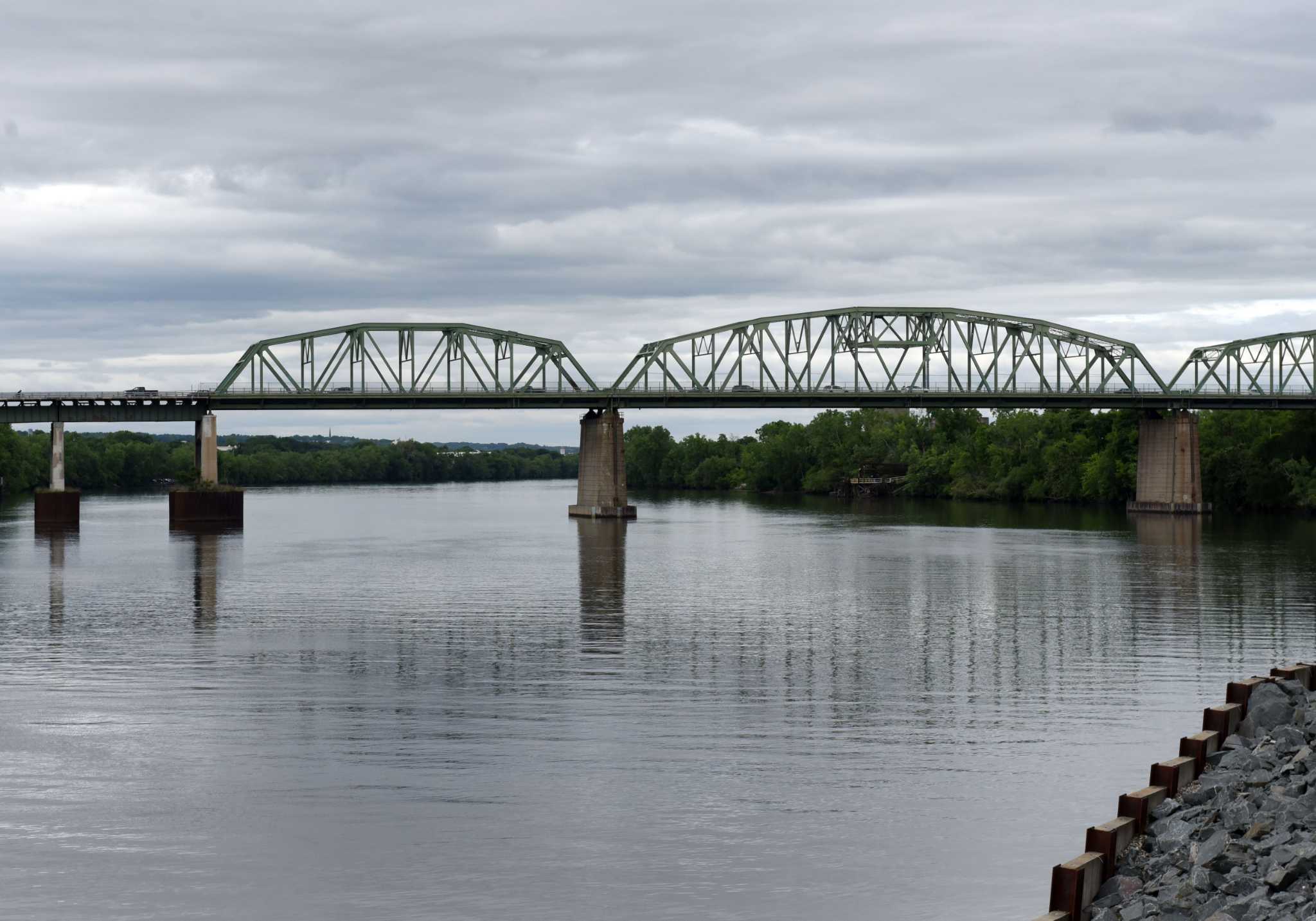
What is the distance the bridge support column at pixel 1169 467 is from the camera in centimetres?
13200

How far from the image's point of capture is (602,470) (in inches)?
4761

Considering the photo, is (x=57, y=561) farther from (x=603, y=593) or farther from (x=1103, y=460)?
(x=1103, y=460)

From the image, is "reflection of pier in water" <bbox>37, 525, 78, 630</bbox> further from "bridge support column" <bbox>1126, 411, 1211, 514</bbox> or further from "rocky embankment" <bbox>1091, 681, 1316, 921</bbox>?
"bridge support column" <bbox>1126, 411, 1211, 514</bbox>

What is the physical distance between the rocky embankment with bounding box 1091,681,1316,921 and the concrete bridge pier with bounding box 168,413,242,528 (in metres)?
92.9

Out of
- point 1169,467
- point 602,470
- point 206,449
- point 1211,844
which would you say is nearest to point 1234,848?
point 1211,844

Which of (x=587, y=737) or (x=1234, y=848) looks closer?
(x=1234, y=848)

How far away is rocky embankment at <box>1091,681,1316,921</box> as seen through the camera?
41.8 ft

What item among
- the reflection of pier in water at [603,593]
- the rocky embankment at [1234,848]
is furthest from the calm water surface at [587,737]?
the rocky embankment at [1234,848]

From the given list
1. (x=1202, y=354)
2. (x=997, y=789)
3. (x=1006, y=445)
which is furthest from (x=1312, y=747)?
(x=1006, y=445)

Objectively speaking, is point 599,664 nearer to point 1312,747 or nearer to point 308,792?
point 308,792

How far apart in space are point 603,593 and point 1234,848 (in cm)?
3526

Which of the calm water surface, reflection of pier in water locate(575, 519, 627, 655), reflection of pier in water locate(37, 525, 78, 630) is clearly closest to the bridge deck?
reflection of pier in water locate(37, 525, 78, 630)

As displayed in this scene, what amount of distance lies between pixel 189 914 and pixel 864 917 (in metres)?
6.96

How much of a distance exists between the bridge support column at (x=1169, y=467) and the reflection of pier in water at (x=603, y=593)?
208ft
